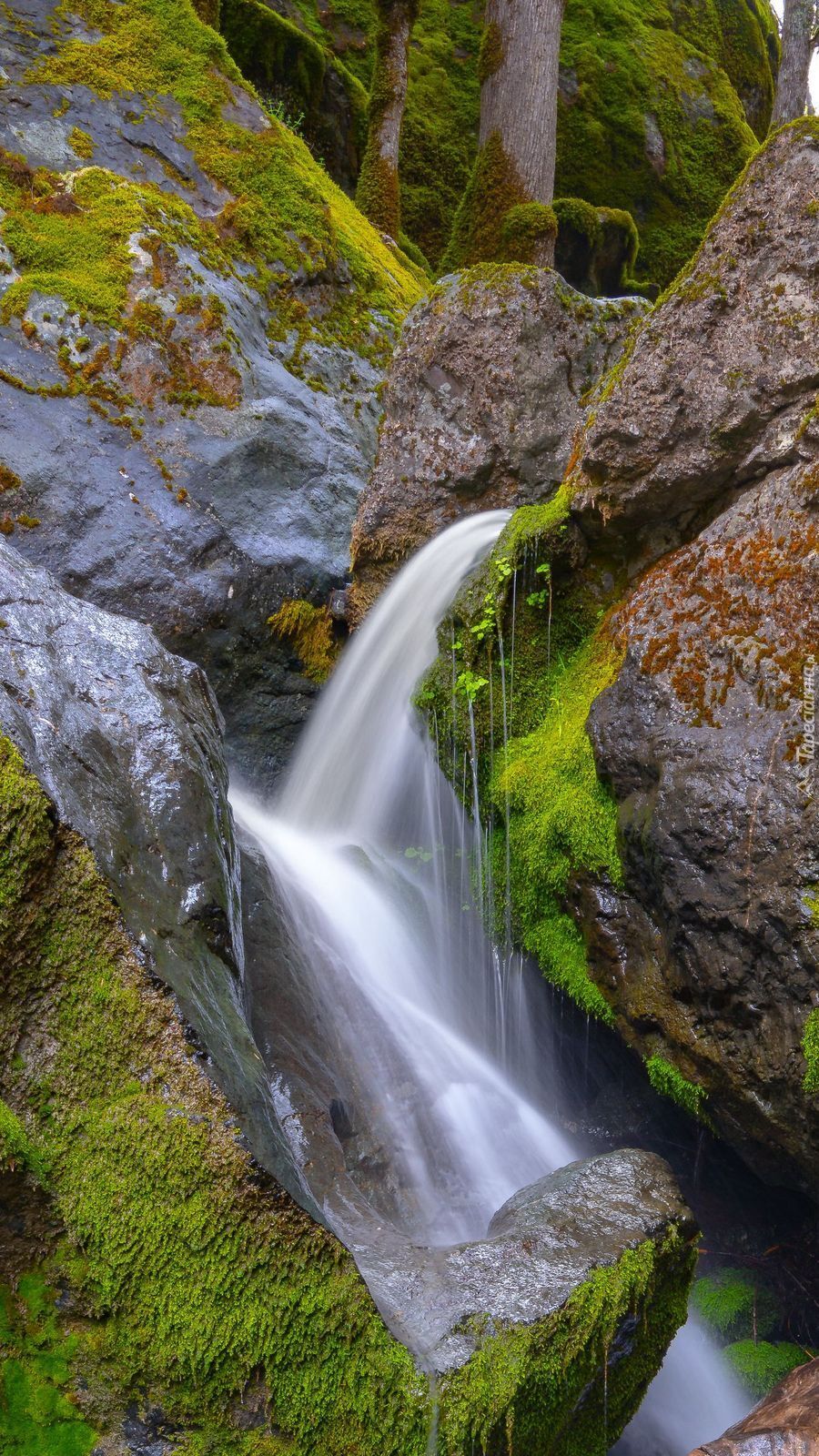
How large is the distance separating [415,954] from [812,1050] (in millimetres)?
1809

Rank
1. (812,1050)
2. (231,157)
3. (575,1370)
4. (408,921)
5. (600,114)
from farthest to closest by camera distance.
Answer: (600,114)
(231,157)
(408,921)
(812,1050)
(575,1370)

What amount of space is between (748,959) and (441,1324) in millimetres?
1566

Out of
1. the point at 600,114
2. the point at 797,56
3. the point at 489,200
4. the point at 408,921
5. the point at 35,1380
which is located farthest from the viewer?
the point at 600,114

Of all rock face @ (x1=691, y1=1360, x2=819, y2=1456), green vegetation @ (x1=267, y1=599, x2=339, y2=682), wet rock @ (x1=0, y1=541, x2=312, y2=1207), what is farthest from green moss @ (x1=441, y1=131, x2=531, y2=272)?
rock face @ (x1=691, y1=1360, x2=819, y2=1456)

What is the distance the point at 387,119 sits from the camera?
11.2 m

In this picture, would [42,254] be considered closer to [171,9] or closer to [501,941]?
[171,9]

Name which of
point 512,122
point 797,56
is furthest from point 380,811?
point 797,56

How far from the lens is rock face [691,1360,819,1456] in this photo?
240cm

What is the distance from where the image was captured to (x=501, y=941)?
4.52 metres

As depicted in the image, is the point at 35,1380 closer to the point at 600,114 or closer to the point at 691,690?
the point at 691,690

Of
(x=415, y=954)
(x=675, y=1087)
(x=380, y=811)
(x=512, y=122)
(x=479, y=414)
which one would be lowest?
(x=675, y=1087)

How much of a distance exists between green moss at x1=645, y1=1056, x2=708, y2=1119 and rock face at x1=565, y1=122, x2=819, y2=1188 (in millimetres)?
43

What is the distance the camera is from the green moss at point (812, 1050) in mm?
3193

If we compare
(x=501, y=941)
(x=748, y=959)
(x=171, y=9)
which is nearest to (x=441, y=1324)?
(x=748, y=959)
